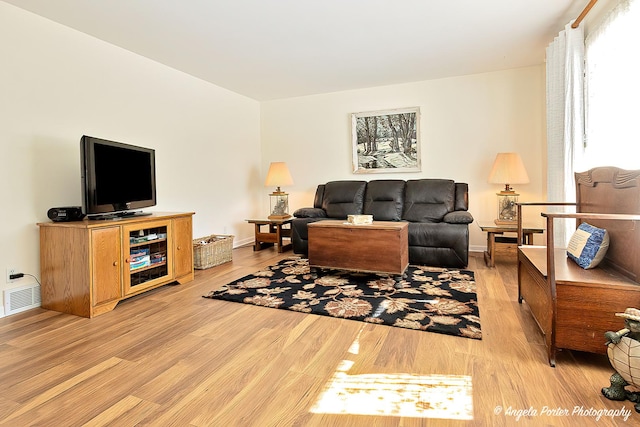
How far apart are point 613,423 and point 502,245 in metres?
2.67

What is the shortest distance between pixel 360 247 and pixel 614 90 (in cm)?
217

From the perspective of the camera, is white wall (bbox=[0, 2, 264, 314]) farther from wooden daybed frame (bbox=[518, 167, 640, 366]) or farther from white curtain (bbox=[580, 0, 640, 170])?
white curtain (bbox=[580, 0, 640, 170])

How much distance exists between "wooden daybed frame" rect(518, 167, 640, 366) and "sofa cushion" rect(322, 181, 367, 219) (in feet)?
9.12

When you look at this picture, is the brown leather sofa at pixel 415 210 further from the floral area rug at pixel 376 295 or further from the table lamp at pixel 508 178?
the table lamp at pixel 508 178

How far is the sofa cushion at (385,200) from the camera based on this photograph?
4352 millimetres

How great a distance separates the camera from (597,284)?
1.60 m

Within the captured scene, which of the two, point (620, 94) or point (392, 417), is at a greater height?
point (620, 94)

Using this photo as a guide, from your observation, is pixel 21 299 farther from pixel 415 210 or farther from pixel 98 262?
pixel 415 210

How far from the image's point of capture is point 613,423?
1.26 meters

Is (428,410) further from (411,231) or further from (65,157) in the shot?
(65,157)

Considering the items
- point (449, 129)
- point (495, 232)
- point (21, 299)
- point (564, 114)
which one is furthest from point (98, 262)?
point (449, 129)

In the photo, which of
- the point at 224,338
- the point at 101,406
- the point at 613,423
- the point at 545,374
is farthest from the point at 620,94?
the point at 101,406

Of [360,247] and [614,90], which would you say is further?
[360,247]

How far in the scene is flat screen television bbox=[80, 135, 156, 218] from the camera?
8.34 feet
